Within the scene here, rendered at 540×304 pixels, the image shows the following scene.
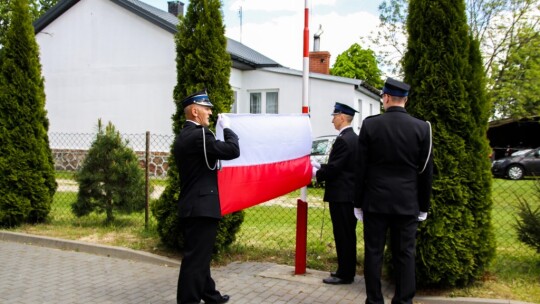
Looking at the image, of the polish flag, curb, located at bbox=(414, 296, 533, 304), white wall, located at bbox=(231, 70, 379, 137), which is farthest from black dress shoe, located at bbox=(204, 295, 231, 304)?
white wall, located at bbox=(231, 70, 379, 137)

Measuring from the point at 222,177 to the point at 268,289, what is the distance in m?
1.43

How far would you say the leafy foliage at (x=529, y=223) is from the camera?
216 inches

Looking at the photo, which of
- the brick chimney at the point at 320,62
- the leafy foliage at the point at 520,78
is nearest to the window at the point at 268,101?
the brick chimney at the point at 320,62

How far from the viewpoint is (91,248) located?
6.91 metres

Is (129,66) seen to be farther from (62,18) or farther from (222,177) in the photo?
(222,177)

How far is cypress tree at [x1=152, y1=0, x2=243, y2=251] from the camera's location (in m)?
6.23

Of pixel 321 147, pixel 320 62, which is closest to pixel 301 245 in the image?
pixel 321 147

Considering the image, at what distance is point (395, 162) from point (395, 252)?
833mm

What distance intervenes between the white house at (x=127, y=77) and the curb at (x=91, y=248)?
35.8 feet

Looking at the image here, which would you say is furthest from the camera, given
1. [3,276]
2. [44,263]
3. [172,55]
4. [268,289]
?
[172,55]

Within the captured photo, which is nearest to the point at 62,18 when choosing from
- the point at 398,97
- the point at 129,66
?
the point at 129,66

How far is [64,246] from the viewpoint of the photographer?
7133mm

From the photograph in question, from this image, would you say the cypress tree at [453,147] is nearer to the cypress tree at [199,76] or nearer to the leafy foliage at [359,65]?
the cypress tree at [199,76]

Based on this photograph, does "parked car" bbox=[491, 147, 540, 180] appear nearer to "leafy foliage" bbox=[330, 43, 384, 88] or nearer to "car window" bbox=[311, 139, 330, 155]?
"car window" bbox=[311, 139, 330, 155]
